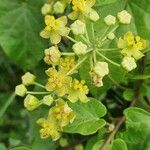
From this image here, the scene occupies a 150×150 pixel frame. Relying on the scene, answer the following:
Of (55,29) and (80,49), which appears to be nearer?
(80,49)

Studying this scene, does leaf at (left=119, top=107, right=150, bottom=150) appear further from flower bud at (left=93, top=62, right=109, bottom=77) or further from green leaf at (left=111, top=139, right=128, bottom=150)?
flower bud at (left=93, top=62, right=109, bottom=77)

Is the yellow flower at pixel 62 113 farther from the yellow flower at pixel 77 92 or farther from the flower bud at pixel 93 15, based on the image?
the flower bud at pixel 93 15

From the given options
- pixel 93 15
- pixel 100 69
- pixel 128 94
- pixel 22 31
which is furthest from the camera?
pixel 22 31

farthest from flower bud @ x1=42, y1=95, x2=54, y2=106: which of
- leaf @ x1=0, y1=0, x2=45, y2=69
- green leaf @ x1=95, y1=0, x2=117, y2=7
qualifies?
leaf @ x1=0, y1=0, x2=45, y2=69

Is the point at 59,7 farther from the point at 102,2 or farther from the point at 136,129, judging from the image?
the point at 136,129

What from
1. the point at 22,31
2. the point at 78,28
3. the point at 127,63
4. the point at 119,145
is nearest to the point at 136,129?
the point at 119,145
